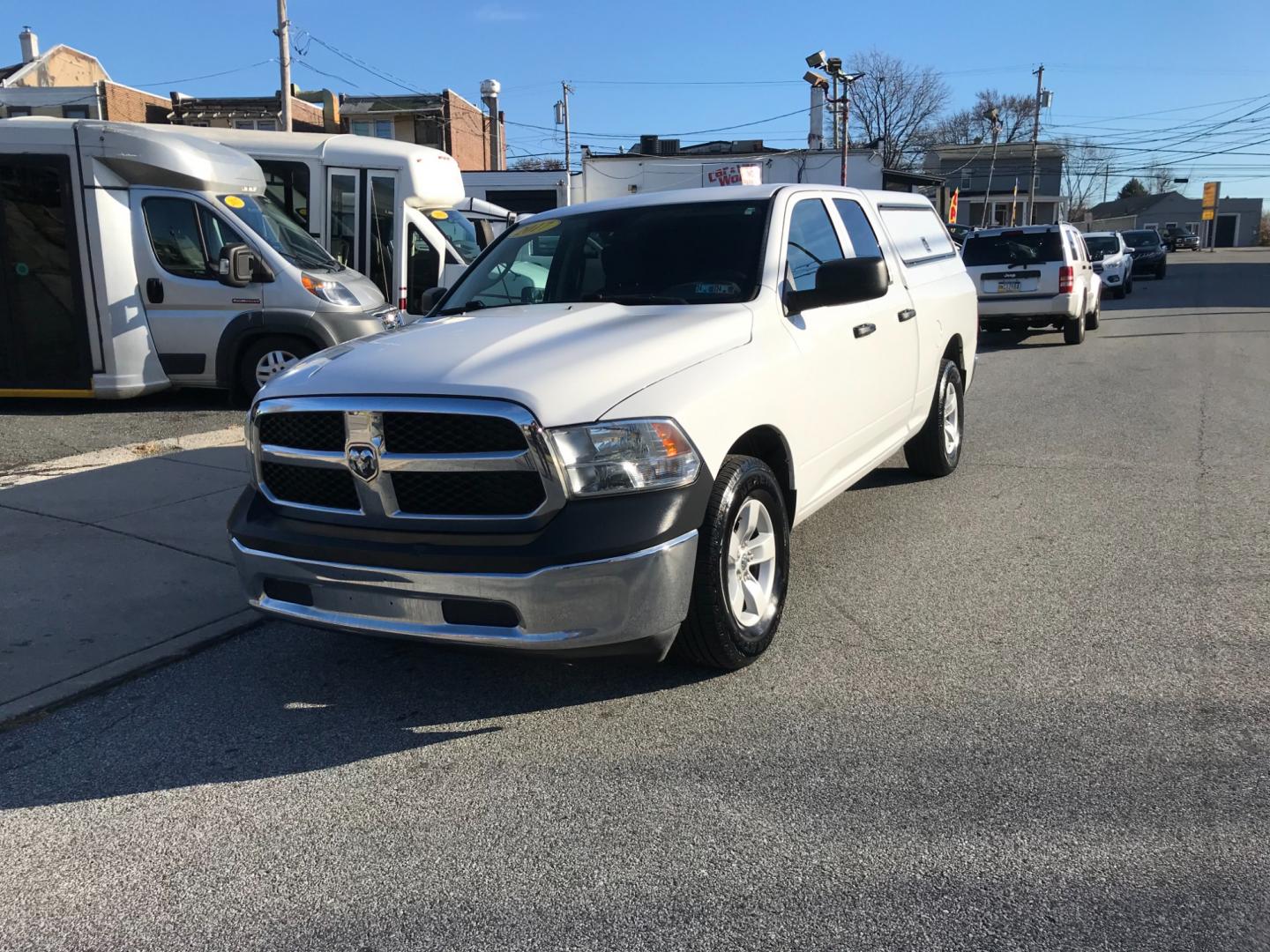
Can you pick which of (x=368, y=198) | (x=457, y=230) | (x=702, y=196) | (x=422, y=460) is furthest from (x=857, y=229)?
(x=457, y=230)

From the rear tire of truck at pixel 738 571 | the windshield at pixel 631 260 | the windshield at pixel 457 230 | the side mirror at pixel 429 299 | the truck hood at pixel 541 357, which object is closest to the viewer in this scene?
the truck hood at pixel 541 357

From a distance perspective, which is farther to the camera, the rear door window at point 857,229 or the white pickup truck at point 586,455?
the rear door window at point 857,229

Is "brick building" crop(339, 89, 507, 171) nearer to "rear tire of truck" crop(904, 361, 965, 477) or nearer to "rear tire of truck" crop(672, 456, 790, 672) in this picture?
"rear tire of truck" crop(904, 361, 965, 477)

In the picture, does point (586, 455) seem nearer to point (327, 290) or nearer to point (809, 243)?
point (809, 243)

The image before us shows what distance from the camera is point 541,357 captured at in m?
3.91

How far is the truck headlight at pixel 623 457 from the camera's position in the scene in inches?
140

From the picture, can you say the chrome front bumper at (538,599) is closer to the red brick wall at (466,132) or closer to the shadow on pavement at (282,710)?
the shadow on pavement at (282,710)

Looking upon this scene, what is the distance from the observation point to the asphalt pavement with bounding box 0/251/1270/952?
2775mm

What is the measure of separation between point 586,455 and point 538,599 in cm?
49

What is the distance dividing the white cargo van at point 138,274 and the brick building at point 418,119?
40.1 meters

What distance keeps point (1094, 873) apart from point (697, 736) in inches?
52.5

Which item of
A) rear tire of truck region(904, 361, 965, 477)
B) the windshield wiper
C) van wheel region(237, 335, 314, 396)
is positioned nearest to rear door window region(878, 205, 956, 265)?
rear tire of truck region(904, 361, 965, 477)

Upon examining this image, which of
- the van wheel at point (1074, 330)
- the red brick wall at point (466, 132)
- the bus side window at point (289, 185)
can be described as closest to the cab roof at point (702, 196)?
the bus side window at point (289, 185)

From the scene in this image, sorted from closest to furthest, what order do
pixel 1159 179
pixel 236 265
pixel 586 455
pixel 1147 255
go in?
pixel 586 455 < pixel 236 265 < pixel 1147 255 < pixel 1159 179
